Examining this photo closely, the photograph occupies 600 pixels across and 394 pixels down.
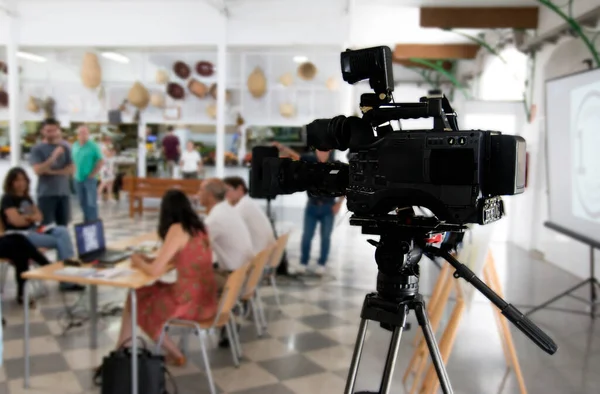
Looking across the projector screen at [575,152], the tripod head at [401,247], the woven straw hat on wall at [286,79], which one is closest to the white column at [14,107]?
the woven straw hat on wall at [286,79]

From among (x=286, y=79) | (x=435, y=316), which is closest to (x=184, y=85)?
(x=286, y=79)

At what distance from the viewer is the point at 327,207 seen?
18.7ft

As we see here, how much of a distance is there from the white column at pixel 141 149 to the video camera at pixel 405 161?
229 inches

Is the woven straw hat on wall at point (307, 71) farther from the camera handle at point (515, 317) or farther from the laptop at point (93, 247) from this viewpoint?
the camera handle at point (515, 317)

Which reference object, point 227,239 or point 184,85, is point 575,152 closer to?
point 227,239

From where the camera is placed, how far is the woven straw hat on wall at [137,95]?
683 centimetres

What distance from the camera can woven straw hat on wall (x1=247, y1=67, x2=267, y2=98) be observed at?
20.2 feet

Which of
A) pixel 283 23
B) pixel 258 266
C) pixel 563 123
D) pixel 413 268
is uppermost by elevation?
pixel 283 23

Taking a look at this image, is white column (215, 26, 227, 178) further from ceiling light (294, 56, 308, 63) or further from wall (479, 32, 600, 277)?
wall (479, 32, 600, 277)

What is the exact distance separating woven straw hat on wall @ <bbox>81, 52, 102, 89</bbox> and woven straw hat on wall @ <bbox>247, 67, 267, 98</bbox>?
1.97 metres

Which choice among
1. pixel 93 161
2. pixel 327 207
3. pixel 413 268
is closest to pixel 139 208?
pixel 93 161

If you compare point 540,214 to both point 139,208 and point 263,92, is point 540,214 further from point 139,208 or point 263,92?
point 139,208

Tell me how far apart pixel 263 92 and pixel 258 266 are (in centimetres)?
312

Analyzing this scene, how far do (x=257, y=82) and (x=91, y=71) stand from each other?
2133 millimetres
